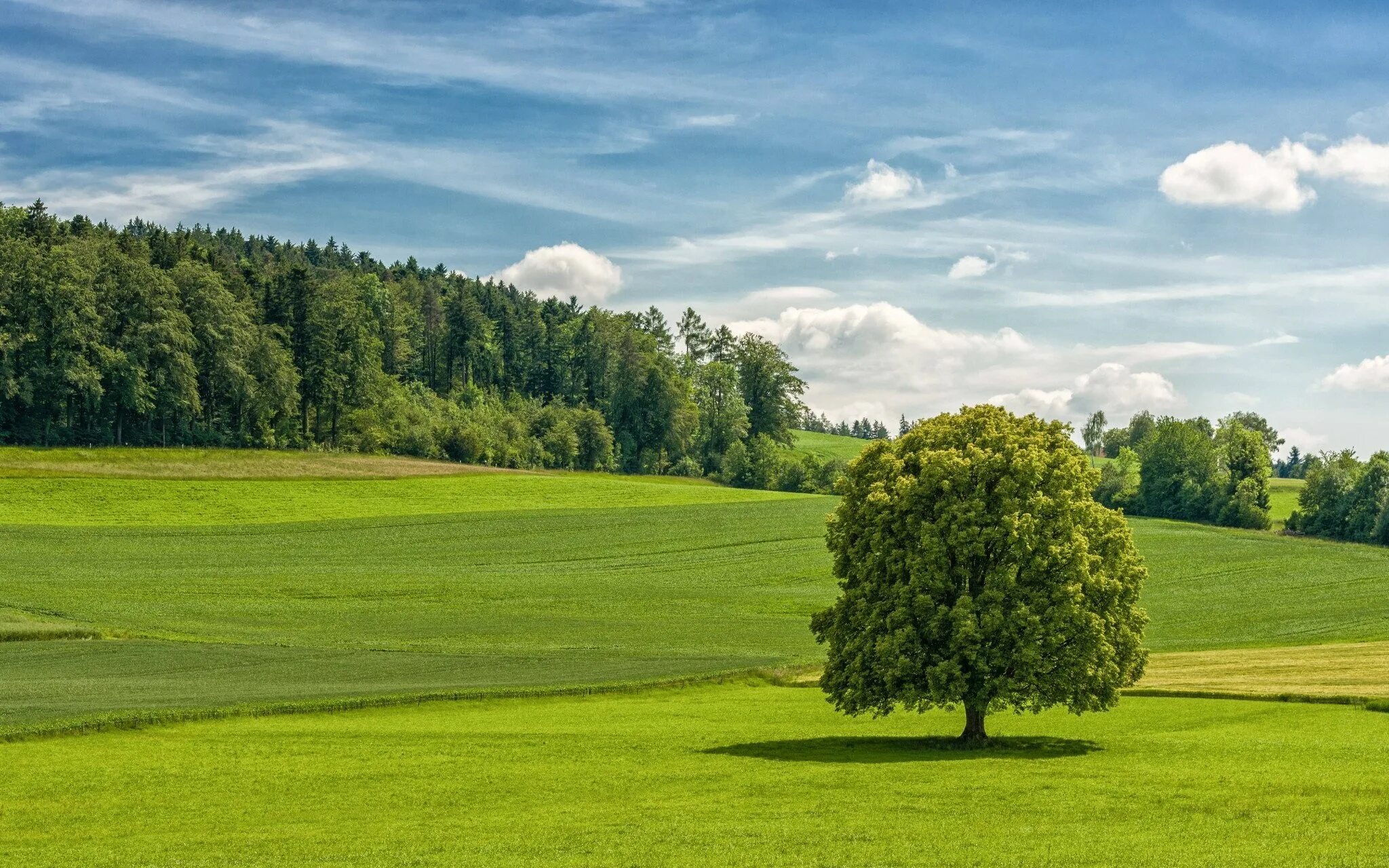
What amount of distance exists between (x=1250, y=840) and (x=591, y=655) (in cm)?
4043

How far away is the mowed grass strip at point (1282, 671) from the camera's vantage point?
47000 mm

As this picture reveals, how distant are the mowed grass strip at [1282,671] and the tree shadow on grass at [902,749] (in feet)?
53.7

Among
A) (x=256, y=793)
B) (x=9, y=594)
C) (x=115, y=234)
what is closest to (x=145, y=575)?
(x=9, y=594)

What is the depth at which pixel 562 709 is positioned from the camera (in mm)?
45188

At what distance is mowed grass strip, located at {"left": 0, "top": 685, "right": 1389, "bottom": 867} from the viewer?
21.2 metres

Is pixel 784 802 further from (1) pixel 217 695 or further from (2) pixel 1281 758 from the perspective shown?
(1) pixel 217 695

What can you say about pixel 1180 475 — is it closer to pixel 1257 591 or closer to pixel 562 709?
pixel 1257 591

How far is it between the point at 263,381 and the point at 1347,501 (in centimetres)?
13284

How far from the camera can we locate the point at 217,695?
4397cm

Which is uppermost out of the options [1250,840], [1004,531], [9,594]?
[1004,531]

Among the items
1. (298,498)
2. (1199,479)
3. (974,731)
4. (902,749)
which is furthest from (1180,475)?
(902,749)

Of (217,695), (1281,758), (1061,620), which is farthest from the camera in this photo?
(217,695)

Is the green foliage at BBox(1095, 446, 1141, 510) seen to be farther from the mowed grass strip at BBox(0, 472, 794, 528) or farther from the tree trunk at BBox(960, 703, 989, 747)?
the tree trunk at BBox(960, 703, 989, 747)

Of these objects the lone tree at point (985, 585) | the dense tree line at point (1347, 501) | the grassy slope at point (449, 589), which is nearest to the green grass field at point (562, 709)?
the grassy slope at point (449, 589)
